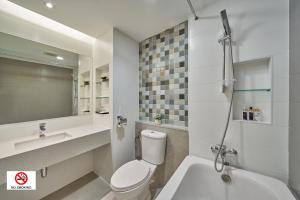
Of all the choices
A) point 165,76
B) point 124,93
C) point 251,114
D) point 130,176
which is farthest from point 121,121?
point 251,114

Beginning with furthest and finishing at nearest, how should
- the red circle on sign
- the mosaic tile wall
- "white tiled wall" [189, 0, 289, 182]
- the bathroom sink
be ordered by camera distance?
the mosaic tile wall < the bathroom sink < the red circle on sign < "white tiled wall" [189, 0, 289, 182]

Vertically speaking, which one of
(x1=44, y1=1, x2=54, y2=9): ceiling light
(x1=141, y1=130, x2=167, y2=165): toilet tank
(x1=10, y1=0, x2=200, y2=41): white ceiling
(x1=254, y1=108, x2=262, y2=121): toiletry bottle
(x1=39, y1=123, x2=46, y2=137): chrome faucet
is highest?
(x1=10, y1=0, x2=200, y2=41): white ceiling

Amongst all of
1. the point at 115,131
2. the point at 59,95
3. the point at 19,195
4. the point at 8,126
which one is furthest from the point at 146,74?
the point at 19,195

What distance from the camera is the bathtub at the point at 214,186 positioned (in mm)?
838

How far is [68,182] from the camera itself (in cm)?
171

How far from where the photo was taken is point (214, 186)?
3.64ft

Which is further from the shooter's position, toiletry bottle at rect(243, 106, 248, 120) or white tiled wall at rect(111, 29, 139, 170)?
white tiled wall at rect(111, 29, 139, 170)

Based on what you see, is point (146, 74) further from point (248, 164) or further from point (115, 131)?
point (248, 164)

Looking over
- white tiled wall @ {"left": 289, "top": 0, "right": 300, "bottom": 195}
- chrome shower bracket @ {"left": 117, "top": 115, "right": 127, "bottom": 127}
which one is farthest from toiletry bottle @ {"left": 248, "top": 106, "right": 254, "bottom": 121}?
chrome shower bracket @ {"left": 117, "top": 115, "right": 127, "bottom": 127}

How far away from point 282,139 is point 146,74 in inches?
64.8

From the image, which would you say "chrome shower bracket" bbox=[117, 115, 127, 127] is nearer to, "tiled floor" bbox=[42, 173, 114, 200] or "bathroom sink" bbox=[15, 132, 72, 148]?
"bathroom sink" bbox=[15, 132, 72, 148]

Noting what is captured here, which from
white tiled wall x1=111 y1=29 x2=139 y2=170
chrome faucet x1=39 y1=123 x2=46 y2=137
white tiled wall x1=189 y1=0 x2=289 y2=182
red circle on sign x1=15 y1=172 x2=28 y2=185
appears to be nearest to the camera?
white tiled wall x1=189 y1=0 x2=289 y2=182

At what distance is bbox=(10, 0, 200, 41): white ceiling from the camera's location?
3.91ft

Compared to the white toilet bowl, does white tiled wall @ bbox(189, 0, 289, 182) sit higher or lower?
higher
